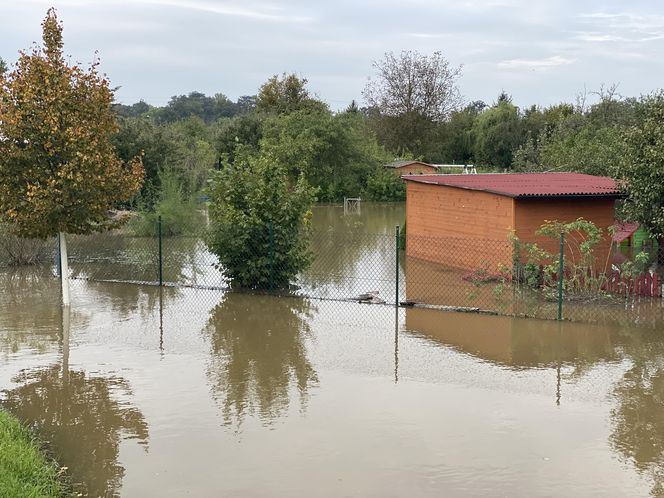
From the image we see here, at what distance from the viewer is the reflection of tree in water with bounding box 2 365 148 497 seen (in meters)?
6.92

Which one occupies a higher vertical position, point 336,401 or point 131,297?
point 131,297

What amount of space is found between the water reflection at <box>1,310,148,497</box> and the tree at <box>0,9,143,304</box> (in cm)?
398

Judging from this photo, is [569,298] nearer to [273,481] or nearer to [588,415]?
[588,415]

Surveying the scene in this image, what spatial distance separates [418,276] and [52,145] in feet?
29.8

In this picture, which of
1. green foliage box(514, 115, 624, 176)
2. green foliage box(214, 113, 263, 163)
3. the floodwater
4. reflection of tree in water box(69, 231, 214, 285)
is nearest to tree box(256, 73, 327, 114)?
green foliage box(214, 113, 263, 163)

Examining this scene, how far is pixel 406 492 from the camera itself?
6.42 m

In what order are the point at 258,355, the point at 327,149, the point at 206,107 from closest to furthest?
the point at 258,355 → the point at 327,149 → the point at 206,107

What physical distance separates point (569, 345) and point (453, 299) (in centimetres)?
417

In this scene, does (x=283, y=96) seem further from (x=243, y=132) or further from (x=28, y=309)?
(x=28, y=309)

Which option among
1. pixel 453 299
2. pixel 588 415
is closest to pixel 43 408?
pixel 588 415

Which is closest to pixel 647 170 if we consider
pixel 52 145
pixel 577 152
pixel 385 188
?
pixel 52 145

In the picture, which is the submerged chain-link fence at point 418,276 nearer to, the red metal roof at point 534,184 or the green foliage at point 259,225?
the green foliage at point 259,225

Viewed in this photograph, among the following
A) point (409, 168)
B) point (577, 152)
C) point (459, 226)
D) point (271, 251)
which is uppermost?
point (409, 168)

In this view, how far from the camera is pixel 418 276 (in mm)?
18812
